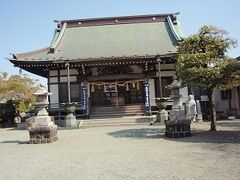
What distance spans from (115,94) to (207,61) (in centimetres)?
1229

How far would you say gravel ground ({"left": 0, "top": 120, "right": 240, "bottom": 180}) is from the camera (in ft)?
21.9

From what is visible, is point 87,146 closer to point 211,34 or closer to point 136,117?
point 211,34

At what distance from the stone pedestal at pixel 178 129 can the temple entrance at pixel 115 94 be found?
11.2m

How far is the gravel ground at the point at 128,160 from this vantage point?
21.9ft

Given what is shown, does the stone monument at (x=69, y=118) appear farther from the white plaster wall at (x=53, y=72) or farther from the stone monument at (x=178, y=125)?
the stone monument at (x=178, y=125)

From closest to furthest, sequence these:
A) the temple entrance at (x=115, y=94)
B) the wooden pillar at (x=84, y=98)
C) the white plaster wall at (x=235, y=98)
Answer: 1. the wooden pillar at (x=84, y=98)
2. the white plaster wall at (x=235, y=98)
3. the temple entrance at (x=115, y=94)

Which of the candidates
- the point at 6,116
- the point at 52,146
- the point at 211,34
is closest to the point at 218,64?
the point at 211,34

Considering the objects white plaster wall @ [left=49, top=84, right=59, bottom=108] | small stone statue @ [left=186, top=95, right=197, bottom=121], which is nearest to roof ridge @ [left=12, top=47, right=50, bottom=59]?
white plaster wall @ [left=49, top=84, right=59, bottom=108]

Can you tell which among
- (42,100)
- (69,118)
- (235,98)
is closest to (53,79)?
(69,118)

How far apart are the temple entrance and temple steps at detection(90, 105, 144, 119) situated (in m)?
1.19

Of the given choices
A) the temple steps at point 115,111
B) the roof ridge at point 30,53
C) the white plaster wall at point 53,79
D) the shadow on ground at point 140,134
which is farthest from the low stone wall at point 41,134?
the white plaster wall at point 53,79

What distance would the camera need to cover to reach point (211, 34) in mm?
13336

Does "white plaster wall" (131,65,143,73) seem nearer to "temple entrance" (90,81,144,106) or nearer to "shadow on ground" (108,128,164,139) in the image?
"temple entrance" (90,81,144,106)

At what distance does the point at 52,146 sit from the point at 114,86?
13.1 m
